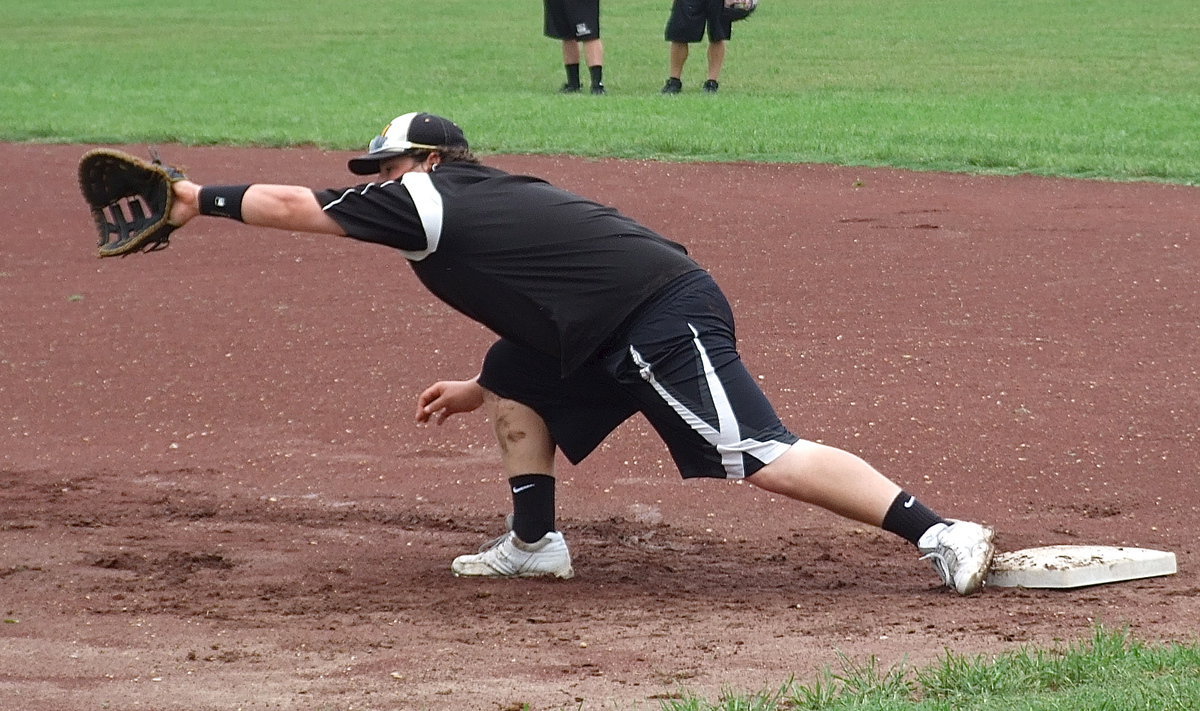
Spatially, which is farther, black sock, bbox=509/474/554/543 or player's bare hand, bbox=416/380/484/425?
player's bare hand, bbox=416/380/484/425

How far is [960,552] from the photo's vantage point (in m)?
4.59

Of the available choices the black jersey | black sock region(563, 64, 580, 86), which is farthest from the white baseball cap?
black sock region(563, 64, 580, 86)

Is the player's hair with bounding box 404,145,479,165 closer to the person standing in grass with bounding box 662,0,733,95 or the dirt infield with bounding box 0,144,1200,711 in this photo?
the dirt infield with bounding box 0,144,1200,711

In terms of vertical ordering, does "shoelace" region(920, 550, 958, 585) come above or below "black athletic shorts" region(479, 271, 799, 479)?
below

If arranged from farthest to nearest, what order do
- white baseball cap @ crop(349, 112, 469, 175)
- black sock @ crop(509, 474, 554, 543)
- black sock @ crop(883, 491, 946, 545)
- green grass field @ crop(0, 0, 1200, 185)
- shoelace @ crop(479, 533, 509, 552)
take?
green grass field @ crop(0, 0, 1200, 185) < shoelace @ crop(479, 533, 509, 552) < black sock @ crop(509, 474, 554, 543) < white baseball cap @ crop(349, 112, 469, 175) < black sock @ crop(883, 491, 946, 545)

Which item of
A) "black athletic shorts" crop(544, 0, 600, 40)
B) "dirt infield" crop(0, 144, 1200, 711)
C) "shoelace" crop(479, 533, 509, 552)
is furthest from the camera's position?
"black athletic shorts" crop(544, 0, 600, 40)

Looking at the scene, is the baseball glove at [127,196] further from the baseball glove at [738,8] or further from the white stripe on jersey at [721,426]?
the baseball glove at [738,8]

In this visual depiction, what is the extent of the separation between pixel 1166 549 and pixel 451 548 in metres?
2.23

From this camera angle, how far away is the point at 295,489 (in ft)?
19.5

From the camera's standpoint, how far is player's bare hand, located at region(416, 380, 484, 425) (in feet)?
17.0

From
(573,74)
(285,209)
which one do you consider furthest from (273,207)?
(573,74)

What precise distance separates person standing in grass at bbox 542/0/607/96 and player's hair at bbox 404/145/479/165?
37.2ft

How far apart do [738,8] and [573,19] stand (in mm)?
1606

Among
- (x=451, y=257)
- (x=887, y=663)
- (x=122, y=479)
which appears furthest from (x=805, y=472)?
(x=122, y=479)
